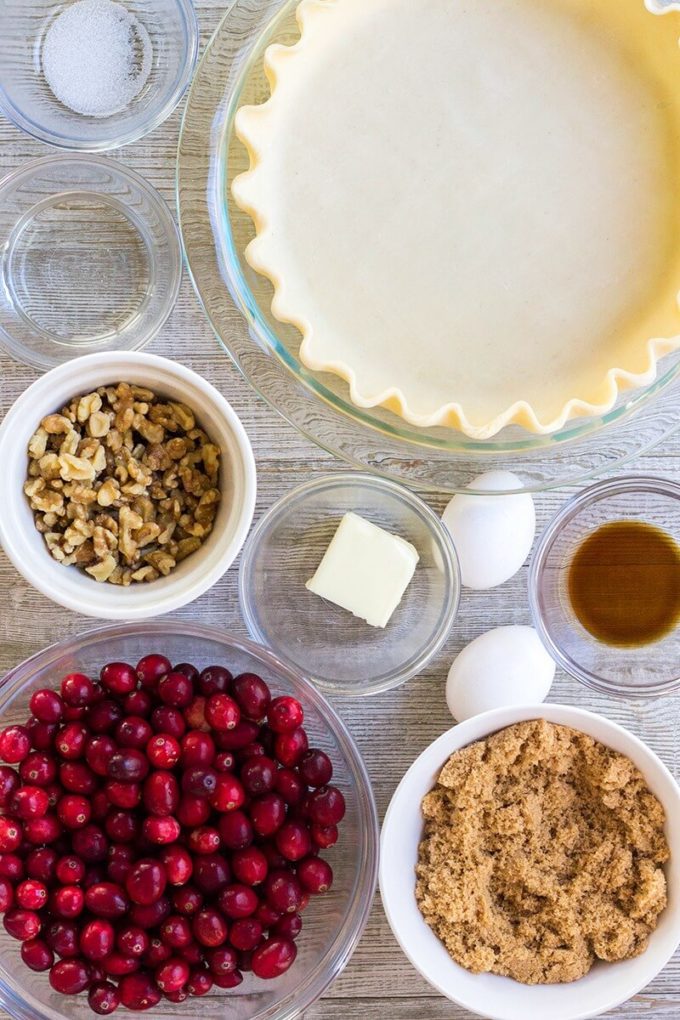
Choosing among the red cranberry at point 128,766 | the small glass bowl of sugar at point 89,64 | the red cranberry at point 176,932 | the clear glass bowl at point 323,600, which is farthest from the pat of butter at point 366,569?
the small glass bowl of sugar at point 89,64

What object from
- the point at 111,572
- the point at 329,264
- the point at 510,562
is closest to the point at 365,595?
the point at 510,562

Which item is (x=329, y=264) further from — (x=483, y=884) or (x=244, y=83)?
(x=483, y=884)

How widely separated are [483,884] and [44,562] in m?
0.56

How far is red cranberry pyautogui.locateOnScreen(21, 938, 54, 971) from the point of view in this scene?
106 cm

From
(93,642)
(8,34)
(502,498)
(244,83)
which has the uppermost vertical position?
(8,34)

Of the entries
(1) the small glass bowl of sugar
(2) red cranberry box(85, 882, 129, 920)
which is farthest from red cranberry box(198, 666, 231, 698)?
(1) the small glass bowl of sugar

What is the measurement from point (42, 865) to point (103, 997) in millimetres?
146

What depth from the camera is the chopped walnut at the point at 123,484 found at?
40.9 inches

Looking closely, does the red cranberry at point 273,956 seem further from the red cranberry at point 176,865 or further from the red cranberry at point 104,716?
the red cranberry at point 104,716

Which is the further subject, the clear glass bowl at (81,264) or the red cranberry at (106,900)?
the clear glass bowl at (81,264)

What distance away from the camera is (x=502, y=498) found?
3.67 ft

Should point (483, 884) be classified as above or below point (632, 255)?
below

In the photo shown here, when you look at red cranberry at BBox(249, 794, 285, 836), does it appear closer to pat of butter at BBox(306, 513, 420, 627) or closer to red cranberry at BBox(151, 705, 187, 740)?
red cranberry at BBox(151, 705, 187, 740)

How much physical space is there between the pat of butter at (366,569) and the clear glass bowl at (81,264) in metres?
0.32
